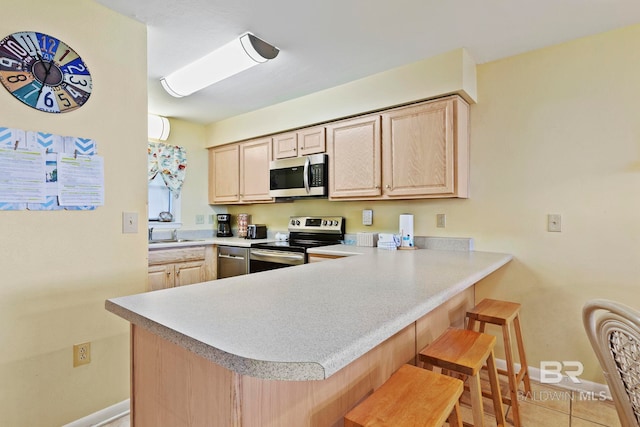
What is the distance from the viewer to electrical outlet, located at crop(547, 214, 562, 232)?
228 cm

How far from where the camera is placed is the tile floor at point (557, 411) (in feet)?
6.15

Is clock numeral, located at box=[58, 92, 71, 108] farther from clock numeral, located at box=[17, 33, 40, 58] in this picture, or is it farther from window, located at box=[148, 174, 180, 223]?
window, located at box=[148, 174, 180, 223]

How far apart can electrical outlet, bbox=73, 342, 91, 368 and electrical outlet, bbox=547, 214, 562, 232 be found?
9.73 feet

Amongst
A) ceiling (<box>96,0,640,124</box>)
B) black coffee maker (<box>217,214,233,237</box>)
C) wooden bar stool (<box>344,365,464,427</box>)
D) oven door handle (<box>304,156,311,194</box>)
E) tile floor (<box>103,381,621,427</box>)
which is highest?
ceiling (<box>96,0,640,124</box>)

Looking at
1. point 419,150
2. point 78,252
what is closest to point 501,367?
point 419,150

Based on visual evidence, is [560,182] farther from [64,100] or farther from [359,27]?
[64,100]

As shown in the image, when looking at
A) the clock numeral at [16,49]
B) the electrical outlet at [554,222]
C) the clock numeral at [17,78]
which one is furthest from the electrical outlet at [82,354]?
the electrical outlet at [554,222]

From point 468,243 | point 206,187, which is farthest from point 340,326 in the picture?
point 206,187

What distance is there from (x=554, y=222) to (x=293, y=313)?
2.14 m

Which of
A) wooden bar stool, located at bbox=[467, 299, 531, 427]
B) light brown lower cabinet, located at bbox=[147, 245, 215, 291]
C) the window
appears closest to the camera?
wooden bar stool, located at bbox=[467, 299, 531, 427]

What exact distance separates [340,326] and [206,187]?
390 cm

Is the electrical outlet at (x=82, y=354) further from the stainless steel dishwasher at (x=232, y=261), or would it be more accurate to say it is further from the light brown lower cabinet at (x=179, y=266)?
the stainless steel dishwasher at (x=232, y=261)

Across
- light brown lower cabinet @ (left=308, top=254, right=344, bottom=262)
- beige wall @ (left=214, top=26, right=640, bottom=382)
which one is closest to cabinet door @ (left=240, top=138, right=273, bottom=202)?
light brown lower cabinet @ (left=308, top=254, right=344, bottom=262)

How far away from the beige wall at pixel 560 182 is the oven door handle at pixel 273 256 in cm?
135
